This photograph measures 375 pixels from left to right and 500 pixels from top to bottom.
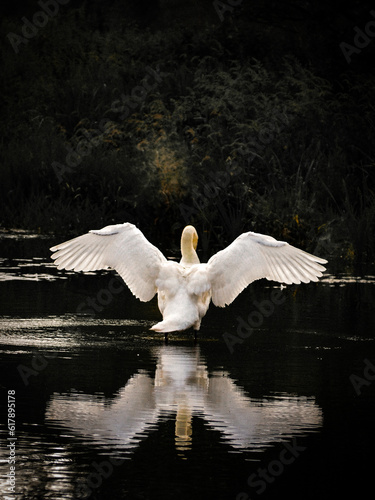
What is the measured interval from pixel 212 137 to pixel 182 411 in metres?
14.9

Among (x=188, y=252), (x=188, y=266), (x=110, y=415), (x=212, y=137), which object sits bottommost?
(x=110, y=415)

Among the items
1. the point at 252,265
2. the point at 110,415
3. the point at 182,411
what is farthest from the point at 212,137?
the point at 110,415

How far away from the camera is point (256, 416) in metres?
8.02

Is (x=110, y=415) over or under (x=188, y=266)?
under

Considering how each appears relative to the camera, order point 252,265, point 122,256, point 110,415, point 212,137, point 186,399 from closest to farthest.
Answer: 1. point 110,415
2. point 186,399
3. point 252,265
4. point 122,256
5. point 212,137

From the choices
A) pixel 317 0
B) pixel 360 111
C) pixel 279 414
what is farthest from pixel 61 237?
pixel 279 414

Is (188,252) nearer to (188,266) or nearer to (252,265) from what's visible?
(188,266)

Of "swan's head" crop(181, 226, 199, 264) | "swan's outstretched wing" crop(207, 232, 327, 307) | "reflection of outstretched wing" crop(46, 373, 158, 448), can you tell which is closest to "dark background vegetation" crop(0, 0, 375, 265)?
"swan's head" crop(181, 226, 199, 264)

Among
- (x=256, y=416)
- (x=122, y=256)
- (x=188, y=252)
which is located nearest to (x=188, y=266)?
(x=188, y=252)

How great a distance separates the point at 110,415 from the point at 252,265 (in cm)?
410

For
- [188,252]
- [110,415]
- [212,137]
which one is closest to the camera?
[110,415]

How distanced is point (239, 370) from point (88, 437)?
261cm

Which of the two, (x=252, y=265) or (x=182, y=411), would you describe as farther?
(x=252, y=265)

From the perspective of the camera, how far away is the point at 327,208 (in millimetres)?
19469
